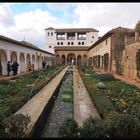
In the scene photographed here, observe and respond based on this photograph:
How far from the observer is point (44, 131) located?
7.79 metres

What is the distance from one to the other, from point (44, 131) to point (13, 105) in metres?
1.57

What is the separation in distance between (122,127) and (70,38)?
3119 inches

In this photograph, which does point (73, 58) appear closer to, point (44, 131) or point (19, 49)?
point (19, 49)

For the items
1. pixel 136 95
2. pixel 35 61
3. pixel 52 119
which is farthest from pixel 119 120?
pixel 35 61

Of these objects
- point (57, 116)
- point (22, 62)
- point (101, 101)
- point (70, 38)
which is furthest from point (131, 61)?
point (70, 38)

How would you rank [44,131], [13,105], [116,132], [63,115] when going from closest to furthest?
[116,132]
[44,131]
[13,105]
[63,115]

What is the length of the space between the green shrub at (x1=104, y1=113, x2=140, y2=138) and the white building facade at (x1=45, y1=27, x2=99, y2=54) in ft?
251

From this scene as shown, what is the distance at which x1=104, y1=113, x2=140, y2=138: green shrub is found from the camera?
4832 mm

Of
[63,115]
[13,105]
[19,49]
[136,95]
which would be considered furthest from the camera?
[19,49]

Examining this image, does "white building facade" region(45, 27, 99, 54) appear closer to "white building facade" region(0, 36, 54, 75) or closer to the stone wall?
"white building facade" region(0, 36, 54, 75)

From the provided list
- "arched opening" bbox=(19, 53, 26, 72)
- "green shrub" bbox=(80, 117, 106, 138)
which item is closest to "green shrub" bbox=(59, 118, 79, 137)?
"green shrub" bbox=(80, 117, 106, 138)

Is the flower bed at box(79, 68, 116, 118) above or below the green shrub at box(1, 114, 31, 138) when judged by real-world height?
below

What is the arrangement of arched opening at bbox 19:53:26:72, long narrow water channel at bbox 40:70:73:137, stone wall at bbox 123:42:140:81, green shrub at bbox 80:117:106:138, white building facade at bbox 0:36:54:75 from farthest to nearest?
arched opening at bbox 19:53:26:72
white building facade at bbox 0:36:54:75
stone wall at bbox 123:42:140:81
long narrow water channel at bbox 40:70:73:137
green shrub at bbox 80:117:106:138

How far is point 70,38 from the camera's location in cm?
8325
